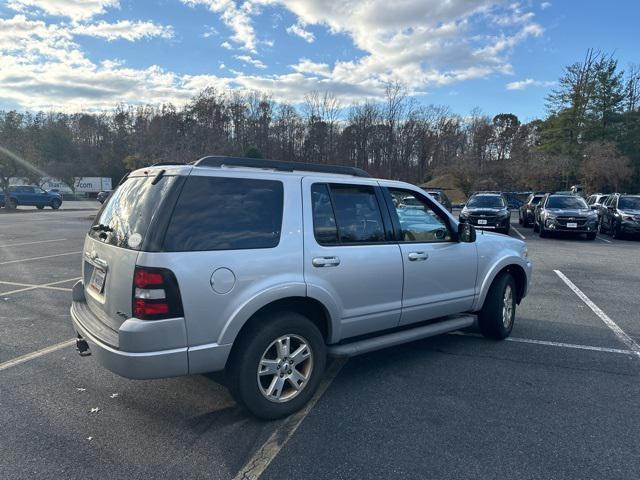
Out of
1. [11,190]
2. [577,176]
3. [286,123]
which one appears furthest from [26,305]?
[286,123]

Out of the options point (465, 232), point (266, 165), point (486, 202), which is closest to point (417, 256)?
point (465, 232)

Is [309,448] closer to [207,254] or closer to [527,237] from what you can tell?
[207,254]

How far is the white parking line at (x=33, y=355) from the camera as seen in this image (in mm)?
4484

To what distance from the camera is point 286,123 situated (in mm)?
64188

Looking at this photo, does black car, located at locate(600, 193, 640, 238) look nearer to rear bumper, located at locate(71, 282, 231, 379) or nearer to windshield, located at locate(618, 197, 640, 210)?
windshield, located at locate(618, 197, 640, 210)

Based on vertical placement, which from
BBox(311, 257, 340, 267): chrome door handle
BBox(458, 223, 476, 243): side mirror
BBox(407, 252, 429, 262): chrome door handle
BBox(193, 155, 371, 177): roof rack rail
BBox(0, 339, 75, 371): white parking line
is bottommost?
BBox(0, 339, 75, 371): white parking line

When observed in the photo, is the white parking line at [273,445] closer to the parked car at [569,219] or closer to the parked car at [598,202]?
the parked car at [569,219]

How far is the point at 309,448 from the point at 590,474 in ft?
5.79

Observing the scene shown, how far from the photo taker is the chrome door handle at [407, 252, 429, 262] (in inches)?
171

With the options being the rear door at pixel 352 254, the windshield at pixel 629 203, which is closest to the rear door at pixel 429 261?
the rear door at pixel 352 254

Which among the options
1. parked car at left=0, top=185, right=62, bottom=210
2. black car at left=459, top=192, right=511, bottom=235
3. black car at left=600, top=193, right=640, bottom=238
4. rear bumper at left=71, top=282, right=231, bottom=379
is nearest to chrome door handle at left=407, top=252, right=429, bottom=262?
rear bumper at left=71, top=282, right=231, bottom=379

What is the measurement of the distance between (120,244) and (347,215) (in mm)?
1829

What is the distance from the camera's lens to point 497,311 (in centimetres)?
527

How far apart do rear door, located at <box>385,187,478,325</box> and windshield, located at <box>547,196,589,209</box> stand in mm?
14862
